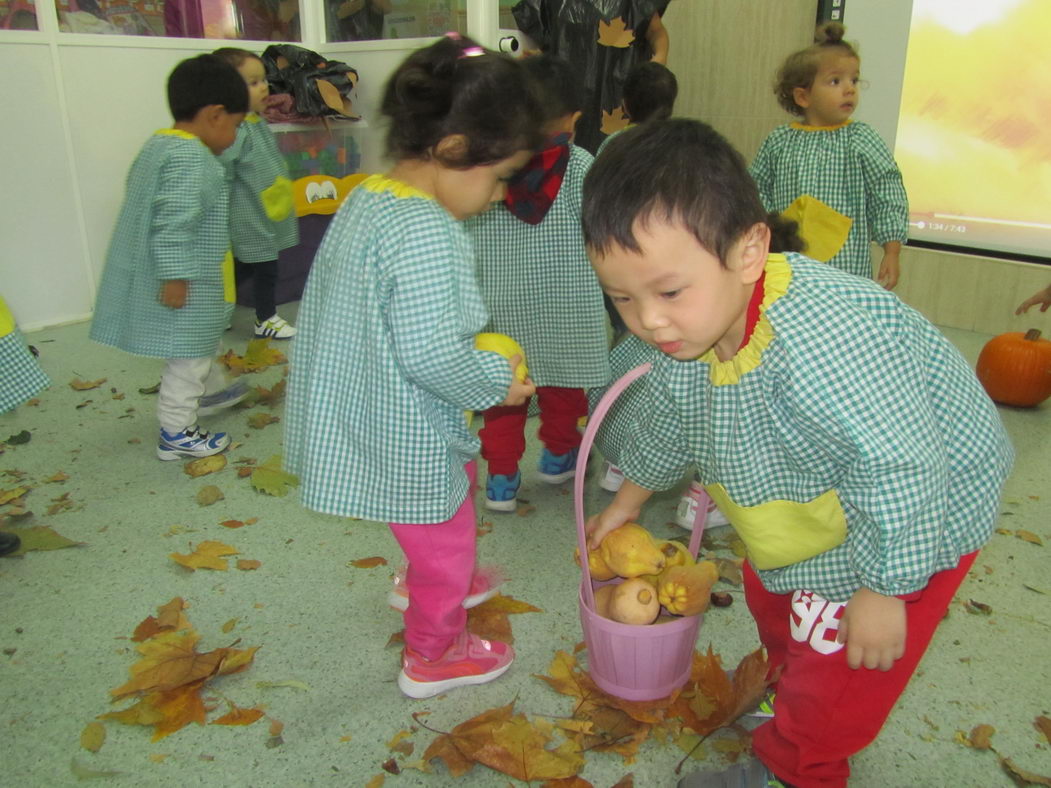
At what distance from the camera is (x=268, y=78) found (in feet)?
14.3

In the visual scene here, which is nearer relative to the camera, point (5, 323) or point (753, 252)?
point (753, 252)

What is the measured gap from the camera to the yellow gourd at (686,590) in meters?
1.56

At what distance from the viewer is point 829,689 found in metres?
1.22

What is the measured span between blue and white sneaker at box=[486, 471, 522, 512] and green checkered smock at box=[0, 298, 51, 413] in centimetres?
116

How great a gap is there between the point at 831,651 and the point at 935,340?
0.46 m

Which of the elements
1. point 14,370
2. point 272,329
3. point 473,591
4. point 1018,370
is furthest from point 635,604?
point 272,329

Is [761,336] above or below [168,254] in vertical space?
above

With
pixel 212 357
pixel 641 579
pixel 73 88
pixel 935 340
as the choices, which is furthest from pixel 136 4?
pixel 935 340

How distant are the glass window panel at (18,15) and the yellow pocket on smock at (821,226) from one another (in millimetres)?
3388

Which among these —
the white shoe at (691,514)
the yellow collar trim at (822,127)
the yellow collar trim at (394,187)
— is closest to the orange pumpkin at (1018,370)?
the yellow collar trim at (822,127)

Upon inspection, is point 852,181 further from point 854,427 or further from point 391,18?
point 391,18

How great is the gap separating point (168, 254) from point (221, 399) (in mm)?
728

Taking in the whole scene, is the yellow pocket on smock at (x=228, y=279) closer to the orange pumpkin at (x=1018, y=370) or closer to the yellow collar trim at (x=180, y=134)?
the yellow collar trim at (x=180, y=134)

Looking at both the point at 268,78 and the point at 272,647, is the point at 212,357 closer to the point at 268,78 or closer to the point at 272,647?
the point at 272,647
